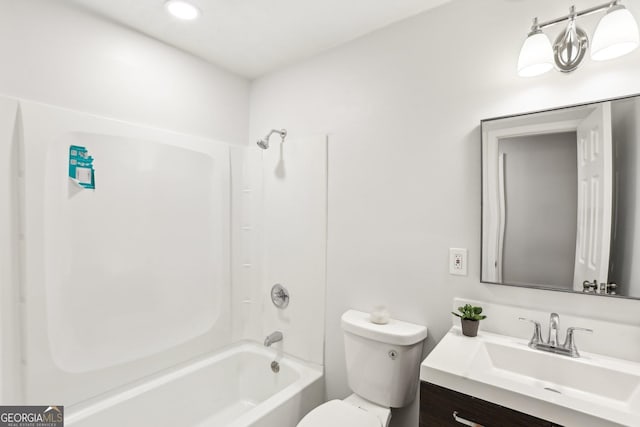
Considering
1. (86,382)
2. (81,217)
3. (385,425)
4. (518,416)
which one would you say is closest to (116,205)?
(81,217)

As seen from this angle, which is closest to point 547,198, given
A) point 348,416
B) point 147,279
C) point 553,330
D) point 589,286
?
point 589,286

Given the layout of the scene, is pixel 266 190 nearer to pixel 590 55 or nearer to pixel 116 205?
pixel 116 205

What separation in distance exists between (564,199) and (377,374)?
1.18 meters

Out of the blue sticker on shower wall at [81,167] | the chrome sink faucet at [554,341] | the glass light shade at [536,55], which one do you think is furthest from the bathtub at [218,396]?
the glass light shade at [536,55]

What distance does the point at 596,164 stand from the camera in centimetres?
125

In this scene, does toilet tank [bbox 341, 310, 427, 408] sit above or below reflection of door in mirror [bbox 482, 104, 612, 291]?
below

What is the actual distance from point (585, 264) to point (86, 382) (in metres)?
2.38

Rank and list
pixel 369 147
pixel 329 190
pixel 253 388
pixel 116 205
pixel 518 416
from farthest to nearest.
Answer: pixel 253 388, pixel 329 190, pixel 369 147, pixel 116 205, pixel 518 416

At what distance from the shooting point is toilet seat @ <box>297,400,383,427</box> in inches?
59.2

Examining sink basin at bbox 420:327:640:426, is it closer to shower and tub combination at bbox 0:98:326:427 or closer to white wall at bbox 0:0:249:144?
shower and tub combination at bbox 0:98:326:427

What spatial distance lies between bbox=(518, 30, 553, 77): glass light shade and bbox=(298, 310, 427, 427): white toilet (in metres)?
1.27

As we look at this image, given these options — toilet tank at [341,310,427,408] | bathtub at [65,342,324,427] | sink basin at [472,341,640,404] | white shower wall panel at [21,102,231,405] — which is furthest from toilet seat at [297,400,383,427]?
white shower wall panel at [21,102,231,405]

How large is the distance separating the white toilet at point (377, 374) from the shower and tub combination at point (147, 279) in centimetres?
34

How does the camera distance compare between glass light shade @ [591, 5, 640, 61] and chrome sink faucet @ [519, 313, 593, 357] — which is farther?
chrome sink faucet @ [519, 313, 593, 357]
